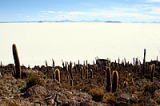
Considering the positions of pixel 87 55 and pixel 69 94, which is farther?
pixel 87 55

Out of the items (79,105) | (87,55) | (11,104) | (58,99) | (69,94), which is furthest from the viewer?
(87,55)

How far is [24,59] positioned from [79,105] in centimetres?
6812

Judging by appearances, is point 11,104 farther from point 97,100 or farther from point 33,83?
point 97,100

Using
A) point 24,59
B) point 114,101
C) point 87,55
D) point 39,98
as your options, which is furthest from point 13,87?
point 87,55

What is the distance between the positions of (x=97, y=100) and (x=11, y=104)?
520 cm

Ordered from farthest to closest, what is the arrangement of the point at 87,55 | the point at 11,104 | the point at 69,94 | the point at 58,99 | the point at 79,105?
the point at 87,55 → the point at 69,94 → the point at 58,99 → the point at 79,105 → the point at 11,104

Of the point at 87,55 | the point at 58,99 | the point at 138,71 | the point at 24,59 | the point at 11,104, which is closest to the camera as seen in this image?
the point at 11,104

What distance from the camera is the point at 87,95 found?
15055 mm

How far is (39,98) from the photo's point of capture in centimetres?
1356

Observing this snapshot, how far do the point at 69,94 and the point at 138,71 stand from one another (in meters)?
39.2

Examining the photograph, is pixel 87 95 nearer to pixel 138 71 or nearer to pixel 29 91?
pixel 29 91

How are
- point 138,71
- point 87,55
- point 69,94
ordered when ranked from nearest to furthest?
point 69,94, point 138,71, point 87,55

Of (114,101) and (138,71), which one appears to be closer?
(114,101)

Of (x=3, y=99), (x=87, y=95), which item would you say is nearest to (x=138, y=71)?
(x=87, y=95)
